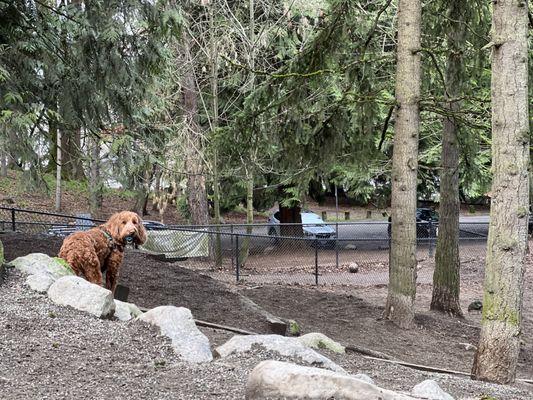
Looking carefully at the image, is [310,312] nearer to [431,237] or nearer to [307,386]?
[307,386]

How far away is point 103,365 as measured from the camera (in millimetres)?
4582

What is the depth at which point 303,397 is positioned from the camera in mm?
3611

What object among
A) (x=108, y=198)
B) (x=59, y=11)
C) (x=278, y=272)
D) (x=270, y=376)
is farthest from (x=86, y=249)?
(x=108, y=198)

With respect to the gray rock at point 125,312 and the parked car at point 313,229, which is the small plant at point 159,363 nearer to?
the gray rock at point 125,312

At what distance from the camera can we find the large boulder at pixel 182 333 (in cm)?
495

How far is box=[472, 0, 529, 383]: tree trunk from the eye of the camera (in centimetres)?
623

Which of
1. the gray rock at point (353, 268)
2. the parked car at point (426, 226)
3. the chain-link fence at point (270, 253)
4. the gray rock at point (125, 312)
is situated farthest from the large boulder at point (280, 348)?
the gray rock at point (353, 268)

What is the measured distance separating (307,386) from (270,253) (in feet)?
47.3

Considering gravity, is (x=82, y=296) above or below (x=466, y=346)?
above

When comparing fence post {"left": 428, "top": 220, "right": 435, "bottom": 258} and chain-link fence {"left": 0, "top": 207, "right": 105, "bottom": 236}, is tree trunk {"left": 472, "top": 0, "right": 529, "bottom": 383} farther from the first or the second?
fence post {"left": 428, "top": 220, "right": 435, "bottom": 258}

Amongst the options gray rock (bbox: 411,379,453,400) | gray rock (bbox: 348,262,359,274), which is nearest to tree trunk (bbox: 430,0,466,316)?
gray rock (bbox: 348,262,359,274)

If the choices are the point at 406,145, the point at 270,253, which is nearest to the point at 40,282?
the point at 406,145

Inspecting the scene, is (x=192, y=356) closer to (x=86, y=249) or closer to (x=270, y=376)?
(x=270, y=376)

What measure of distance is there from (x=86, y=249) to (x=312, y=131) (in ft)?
17.3
